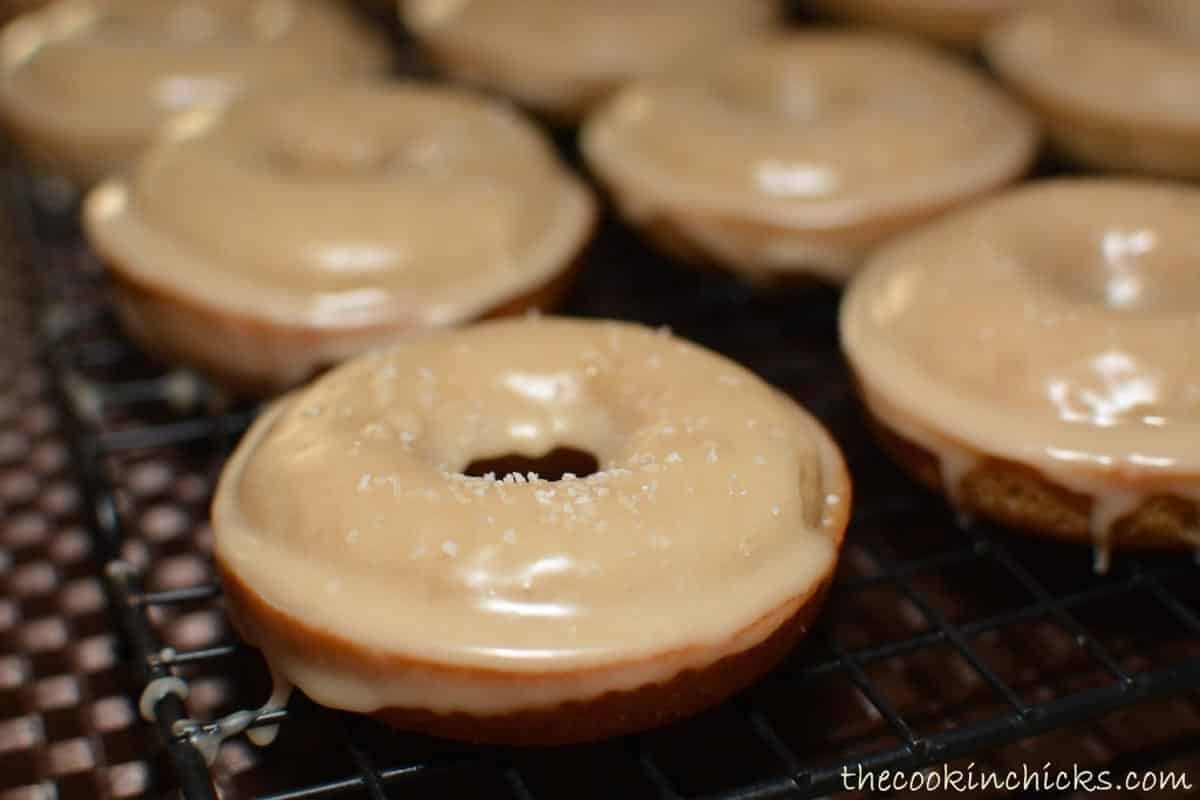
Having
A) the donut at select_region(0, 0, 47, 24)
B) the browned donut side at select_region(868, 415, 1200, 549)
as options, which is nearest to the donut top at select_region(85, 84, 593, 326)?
the browned donut side at select_region(868, 415, 1200, 549)

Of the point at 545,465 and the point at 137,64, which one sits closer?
the point at 545,465

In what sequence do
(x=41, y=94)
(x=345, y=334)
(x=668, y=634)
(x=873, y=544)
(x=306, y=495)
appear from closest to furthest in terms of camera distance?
(x=668, y=634)
(x=306, y=495)
(x=873, y=544)
(x=345, y=334)
(x=41, y=94)

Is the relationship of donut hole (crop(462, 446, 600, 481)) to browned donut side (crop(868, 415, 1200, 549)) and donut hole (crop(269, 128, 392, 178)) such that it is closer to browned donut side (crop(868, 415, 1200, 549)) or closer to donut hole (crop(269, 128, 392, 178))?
browned donut side (crop(868, 415, 1200, 549))

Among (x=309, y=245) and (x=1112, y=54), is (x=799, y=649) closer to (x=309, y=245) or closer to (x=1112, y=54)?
(x=309, y=245)

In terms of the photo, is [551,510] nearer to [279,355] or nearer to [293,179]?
[279,355]

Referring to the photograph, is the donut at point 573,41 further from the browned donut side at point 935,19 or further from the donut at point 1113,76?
the donut at point 1113,76

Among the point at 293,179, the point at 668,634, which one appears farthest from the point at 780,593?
the point at 293,179

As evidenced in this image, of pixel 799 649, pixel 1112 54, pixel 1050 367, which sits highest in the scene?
pixel 1112 54

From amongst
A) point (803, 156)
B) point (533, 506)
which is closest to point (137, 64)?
point (803, 156)
